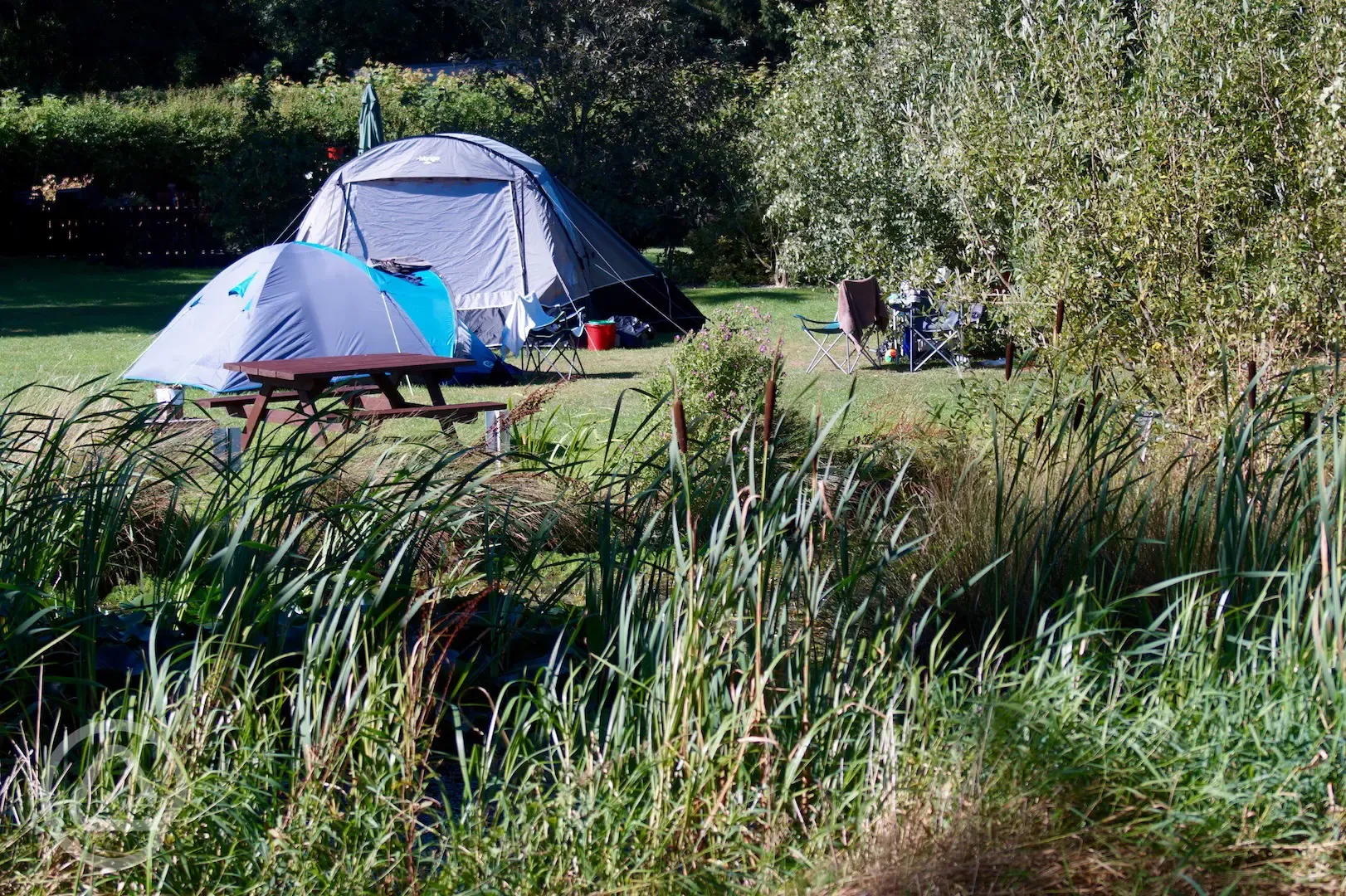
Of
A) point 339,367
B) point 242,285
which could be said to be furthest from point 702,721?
point 242,285

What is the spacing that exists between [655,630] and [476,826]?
0.56 metres

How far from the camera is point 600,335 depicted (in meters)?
11.8

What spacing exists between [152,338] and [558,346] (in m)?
3.93

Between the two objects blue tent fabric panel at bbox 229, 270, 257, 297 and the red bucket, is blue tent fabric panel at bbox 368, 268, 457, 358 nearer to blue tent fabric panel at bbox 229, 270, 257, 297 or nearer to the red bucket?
blue tent fabric panel at bbox 229, 270, 257, 297

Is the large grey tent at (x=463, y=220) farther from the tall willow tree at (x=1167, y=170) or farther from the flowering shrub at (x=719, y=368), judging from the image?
the tall willow tree at (x=1167, y=170)

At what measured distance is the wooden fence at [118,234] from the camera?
21.5 m

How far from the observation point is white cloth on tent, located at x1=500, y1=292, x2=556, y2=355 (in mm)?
11492

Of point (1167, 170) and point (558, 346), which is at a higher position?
point (1167, 170)

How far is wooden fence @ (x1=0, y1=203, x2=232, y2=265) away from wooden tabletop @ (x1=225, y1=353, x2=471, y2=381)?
14980 mm

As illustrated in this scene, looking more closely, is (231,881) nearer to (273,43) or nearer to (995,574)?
(995,574)

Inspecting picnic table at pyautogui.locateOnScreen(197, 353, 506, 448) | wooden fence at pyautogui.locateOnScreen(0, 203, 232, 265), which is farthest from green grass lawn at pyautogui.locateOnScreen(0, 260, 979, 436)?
wooden fence at pyautogui.locateOnScreen(0, 203, 232, 265)

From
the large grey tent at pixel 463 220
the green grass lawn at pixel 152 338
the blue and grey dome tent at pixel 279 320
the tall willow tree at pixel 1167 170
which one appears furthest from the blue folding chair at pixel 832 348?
the tall willow tree at pixel 1167 170

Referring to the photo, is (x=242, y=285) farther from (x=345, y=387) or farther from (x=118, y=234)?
(x=118, y=234)

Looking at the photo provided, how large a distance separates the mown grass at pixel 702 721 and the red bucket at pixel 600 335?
8.63 metres
